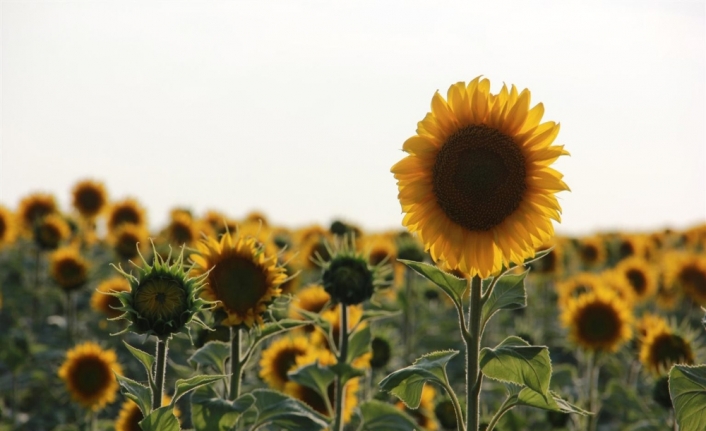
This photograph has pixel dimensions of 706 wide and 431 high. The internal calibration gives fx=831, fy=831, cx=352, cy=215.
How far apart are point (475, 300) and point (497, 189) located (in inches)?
18.5

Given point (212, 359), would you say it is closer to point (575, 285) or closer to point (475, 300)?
point (475, 300)

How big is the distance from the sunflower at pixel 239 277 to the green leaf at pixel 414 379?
0.84 meters

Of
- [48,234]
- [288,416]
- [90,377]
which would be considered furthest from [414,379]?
[48,234]

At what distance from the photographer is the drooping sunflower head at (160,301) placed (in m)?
3.10

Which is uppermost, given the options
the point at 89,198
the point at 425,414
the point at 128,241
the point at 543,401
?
the point at 89,198

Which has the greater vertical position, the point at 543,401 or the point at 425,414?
the point at 543,401

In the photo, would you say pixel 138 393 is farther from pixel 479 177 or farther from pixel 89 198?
pixel 89 198

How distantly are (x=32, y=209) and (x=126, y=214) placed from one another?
125 centimetres

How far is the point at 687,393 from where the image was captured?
300cm

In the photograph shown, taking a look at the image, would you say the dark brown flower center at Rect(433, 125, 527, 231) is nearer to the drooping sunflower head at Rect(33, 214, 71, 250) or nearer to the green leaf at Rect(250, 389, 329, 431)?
the green leaf at Rect(250, 389, 329, 431)

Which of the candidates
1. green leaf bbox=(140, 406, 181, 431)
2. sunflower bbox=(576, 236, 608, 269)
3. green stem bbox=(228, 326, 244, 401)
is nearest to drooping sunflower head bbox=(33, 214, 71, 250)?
Answer: green stem bbox=(228, 326, 244, 401)

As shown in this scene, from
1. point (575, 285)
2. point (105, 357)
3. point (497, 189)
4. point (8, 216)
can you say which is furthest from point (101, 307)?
point (497, 189)

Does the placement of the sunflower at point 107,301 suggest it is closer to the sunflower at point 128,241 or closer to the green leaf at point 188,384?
the sunflower at point 128,241

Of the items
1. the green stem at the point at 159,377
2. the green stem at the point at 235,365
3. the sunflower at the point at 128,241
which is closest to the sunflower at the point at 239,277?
the green stem at the point at 235,365
